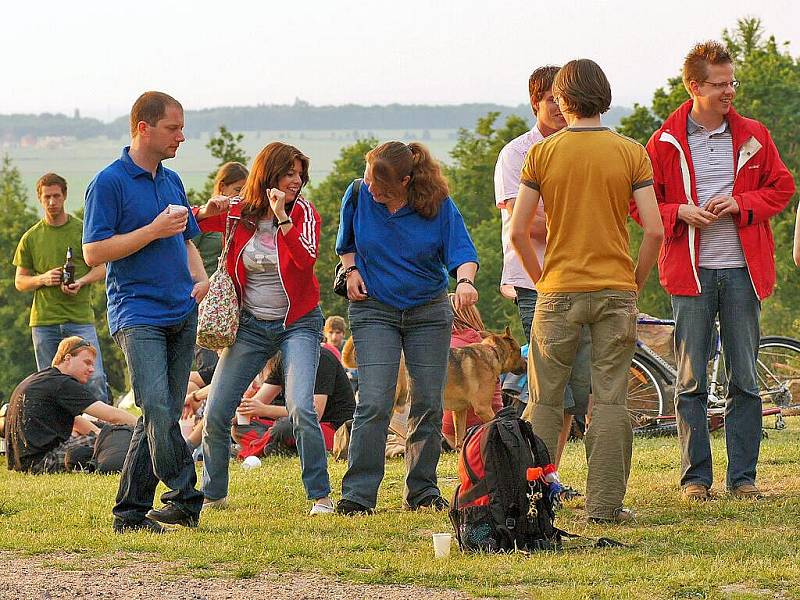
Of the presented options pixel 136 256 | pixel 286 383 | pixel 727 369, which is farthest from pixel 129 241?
pixel 727 369

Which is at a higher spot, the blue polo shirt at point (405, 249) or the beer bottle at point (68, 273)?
the blue polo shirt at point (405, 249)

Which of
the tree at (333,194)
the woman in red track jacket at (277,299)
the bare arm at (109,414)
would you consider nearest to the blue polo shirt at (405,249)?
the woman in red track jacket at (277,299)

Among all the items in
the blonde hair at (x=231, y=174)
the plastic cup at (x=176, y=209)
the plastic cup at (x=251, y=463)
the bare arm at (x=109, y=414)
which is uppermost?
the blonde hair at (x=231, y=174)

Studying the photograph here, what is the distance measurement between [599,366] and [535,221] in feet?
3.30

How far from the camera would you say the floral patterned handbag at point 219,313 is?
260 inches

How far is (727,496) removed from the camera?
6.74 m

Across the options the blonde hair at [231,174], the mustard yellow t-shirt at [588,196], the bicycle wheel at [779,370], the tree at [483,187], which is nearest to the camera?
the mustard yellow t-shirt at [588,196]

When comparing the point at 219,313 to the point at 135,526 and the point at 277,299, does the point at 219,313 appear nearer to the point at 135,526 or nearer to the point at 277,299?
the point at 277,299

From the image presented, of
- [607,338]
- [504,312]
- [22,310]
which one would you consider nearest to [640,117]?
[504,312]

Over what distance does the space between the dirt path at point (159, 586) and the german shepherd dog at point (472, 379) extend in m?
4.07

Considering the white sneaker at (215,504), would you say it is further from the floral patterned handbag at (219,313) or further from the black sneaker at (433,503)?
the black sneaker at (433,503)

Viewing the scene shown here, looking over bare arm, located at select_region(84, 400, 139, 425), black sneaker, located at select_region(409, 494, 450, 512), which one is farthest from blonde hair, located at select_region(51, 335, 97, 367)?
black sneaker, located at select_region(409, 494, 450, 512)

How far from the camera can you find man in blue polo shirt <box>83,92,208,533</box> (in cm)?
594

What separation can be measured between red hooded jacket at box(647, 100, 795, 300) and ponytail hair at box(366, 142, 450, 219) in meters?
1.19
